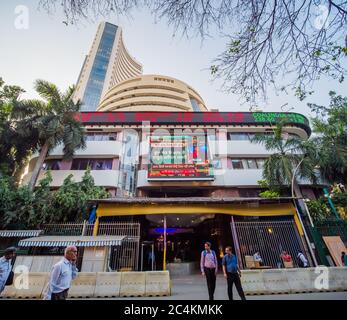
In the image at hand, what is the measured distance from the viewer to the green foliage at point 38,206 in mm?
10344

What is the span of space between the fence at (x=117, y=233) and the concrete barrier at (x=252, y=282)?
478 cm

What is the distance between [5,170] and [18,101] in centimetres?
540

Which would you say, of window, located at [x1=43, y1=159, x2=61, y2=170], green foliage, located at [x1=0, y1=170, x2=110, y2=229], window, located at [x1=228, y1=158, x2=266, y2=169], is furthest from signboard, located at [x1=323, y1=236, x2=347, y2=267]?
window, located at [x1=43, y1=159, x2=61, y2=170]

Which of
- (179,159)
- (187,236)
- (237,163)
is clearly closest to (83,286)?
(179,159)

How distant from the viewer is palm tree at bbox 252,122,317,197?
1377cm

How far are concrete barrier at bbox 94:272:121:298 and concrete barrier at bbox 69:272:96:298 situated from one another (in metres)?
0.16

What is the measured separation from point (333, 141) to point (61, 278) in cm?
2045

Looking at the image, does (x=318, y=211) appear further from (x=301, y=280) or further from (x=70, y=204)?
(x=70, y=204)

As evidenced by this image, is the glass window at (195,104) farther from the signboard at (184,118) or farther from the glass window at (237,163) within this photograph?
the glass window at (237,163)

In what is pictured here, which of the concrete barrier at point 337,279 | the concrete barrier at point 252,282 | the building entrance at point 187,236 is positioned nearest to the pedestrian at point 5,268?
the concrete barrier at point 252,282

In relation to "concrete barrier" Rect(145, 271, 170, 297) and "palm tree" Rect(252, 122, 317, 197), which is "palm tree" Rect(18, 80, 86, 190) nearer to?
"concrete barrier" Rect(145, 271, 170, 297)

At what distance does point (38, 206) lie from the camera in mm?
10805

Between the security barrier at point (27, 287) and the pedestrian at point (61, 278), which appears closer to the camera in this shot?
the pedestrian at point (61, 278)
